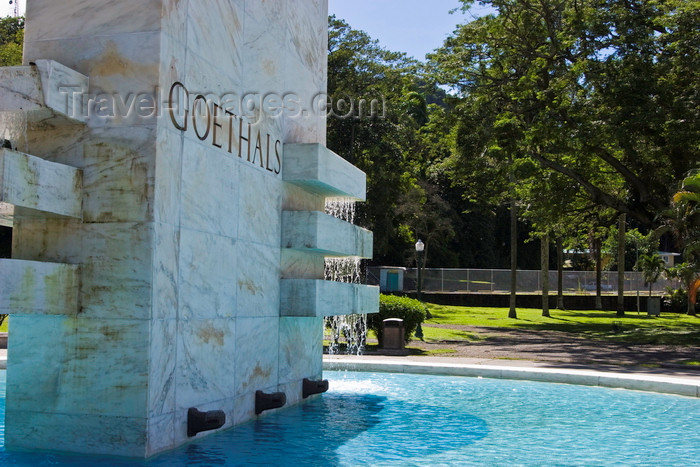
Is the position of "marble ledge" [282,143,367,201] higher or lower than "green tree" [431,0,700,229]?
lower

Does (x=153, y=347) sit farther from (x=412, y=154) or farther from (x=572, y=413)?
(x=412, y=154)

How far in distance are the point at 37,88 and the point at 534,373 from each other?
1076 cm

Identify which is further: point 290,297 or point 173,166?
point 290,297

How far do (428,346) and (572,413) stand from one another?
10365 millimetres

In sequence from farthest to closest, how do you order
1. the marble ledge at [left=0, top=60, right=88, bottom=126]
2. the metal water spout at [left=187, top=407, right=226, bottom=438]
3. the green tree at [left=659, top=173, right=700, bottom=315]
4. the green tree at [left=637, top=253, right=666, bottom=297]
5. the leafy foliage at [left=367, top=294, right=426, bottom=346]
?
the green tree at [left=637, top=253, right=666, bottom=297] → the green tree at [left=659, top=173, right=700, bottom=315] → the leafy foliage at [left=367, top=294, right=426, bottom=346] → the metal water spout at [left=187, top=407, right=226, bottom=438] → the marble ledge at [left=0, top=60, right=88, bottom=126]

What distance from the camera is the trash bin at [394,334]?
1930 cm

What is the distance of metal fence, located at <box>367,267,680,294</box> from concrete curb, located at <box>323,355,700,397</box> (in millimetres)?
35339

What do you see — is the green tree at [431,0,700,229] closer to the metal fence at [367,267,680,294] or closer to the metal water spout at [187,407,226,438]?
the metal water spout at [187,407,226,438]

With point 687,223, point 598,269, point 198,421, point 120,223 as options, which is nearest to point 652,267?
point 598,269

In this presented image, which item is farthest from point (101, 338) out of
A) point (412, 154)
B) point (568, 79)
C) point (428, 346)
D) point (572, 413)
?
point (412, 154)

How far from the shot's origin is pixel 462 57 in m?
28.9

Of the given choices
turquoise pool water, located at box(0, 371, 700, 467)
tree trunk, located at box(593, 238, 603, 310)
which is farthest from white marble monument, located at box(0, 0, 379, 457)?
tree trunk, located at box(593, 238, 603, 310)

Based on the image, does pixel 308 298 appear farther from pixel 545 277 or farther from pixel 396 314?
pixel 545 277

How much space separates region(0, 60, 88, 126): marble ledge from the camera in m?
7.20
